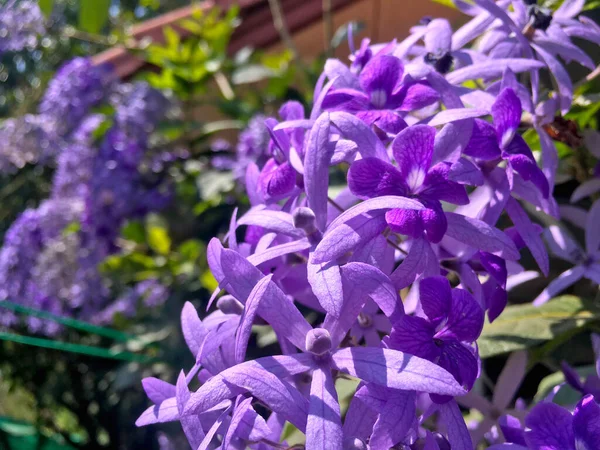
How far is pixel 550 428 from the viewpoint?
410 mm

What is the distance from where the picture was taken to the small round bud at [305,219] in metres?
0.45

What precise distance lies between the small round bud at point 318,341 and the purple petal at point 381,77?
0.20 meters

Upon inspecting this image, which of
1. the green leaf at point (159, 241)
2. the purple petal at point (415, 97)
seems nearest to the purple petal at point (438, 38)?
the purple petal at point (415, 97)

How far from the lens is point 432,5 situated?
2.50m

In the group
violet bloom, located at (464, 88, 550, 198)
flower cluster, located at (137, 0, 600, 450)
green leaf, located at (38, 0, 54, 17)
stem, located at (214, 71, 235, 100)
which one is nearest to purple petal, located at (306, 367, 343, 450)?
flower cluster, located at (137, 0, 600, 450)

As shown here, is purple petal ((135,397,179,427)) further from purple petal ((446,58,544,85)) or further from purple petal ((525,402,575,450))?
purple petal ((446,58,544,85))

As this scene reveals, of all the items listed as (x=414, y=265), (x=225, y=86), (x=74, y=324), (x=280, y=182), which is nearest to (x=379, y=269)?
(x=414, y=265)

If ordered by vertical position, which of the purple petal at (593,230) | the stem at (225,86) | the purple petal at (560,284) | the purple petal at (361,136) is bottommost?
the stem at (225,86)

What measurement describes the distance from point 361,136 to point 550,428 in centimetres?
22

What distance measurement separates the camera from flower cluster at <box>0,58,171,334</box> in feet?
5.83

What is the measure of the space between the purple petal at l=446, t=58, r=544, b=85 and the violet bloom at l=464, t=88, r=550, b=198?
8 cm

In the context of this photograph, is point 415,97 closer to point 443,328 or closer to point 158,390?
point 443,328

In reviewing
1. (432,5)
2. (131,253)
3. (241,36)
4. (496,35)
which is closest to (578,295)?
(496,35)

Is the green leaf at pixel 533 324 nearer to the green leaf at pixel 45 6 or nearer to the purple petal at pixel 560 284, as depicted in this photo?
the purple petal at pixel 560 284
